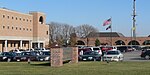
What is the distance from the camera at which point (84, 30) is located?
151m

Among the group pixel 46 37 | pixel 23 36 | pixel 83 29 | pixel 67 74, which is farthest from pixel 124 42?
pixel 67 74

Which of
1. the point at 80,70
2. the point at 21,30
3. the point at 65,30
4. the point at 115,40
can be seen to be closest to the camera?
the point at 80,70

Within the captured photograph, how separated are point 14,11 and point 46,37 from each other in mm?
23962

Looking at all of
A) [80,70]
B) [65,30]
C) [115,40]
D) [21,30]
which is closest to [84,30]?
[65,30]

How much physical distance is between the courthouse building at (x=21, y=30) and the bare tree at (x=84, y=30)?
3234 centimetres

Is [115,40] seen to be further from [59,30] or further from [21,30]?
[21,30]

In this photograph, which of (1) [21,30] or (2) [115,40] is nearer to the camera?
(1) [21,30]

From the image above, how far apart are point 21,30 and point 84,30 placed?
168 feet

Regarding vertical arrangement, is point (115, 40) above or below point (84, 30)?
below

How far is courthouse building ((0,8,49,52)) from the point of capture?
91.8 meters

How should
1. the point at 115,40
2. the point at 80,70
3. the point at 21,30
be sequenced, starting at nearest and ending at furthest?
1. the point at 80,70
2. the point at 21,30
3. the point at 115,40

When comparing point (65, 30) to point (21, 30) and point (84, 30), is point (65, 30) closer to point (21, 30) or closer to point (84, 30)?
point (84, 30)

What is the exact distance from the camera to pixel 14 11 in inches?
3875

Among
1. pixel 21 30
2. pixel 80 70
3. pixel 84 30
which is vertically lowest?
pixel 80 70
